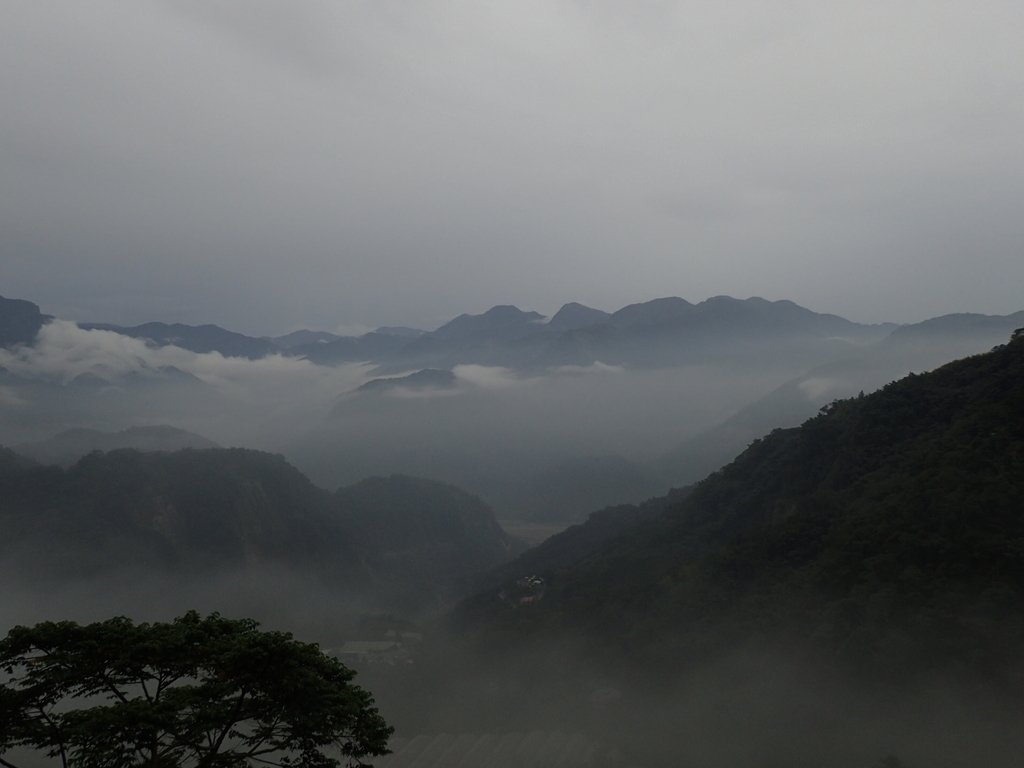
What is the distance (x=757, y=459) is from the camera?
71.8 meters

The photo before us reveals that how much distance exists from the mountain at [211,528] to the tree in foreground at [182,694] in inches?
3894

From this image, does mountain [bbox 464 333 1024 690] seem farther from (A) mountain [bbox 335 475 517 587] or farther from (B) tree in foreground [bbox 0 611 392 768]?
(A) mountain [bbox 335 475 517 587]

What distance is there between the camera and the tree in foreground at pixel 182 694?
13766 mm

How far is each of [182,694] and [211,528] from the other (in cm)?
11387

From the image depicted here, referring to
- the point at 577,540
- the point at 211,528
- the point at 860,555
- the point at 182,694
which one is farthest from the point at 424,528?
the point at 182,694

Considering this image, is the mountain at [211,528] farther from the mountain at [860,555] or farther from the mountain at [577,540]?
the mountain at [860,555]

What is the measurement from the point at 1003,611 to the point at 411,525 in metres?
133

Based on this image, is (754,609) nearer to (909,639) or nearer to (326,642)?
(909,639)

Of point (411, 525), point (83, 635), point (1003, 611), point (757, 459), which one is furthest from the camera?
point (411, 525)

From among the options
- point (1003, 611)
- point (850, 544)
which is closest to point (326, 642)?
point (850, 544)

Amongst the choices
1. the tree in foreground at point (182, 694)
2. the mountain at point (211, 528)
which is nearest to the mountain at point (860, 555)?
the tree in foreground at point (182, 694)

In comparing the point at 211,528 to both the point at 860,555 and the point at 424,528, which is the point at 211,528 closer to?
the point at 424,528

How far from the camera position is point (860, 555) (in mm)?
39531

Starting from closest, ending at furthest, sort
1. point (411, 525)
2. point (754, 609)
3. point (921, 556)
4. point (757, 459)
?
1. point (921, 556)
2. point (754, 609)
3. point (757, 459)
4. point (411, 525)
